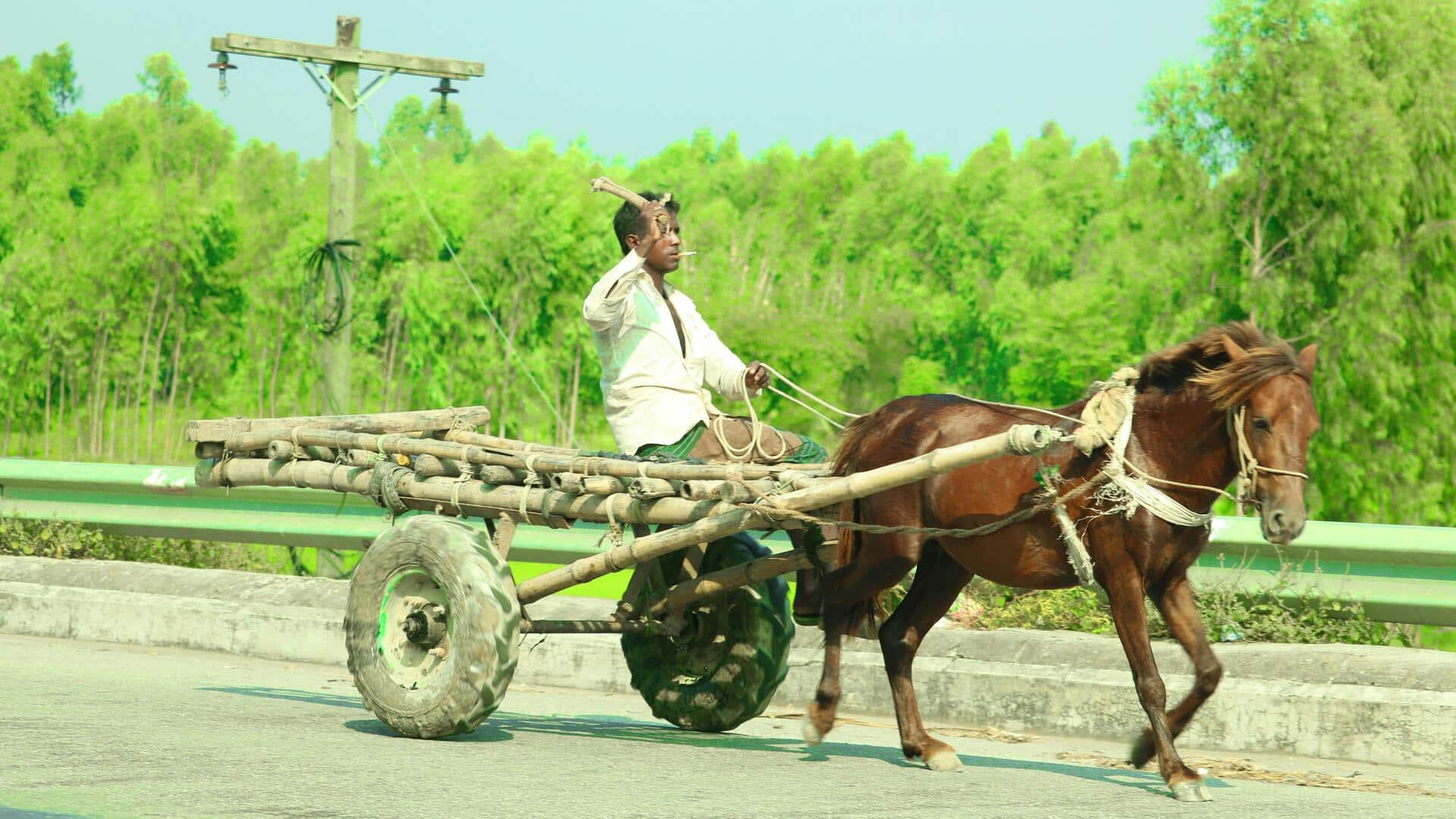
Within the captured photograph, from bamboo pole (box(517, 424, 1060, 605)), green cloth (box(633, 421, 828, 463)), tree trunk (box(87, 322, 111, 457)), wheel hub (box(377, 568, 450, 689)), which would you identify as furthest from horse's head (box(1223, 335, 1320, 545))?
tree trunk (box(87, 322, 111, 457))

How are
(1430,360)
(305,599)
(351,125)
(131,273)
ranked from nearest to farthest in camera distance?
1. (305,599)
2. (351,125)
3. (1430,360)
4. (131,273)

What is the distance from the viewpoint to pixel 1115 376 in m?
6.97

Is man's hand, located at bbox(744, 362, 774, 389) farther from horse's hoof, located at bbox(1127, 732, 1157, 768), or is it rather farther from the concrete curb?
horse's hoof, located at bbox(1127, 732, 1157, 768)

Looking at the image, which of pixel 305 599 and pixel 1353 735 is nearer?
pixel 1353 735

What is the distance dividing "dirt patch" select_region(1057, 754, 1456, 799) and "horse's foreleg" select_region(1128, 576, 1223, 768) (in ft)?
0.60

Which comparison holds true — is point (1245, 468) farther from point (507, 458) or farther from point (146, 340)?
point (146, 340)

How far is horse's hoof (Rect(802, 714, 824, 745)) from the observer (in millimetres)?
7199

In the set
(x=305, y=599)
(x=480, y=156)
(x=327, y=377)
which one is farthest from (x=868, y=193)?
(x=305, y=599)

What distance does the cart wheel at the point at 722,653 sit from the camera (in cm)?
787

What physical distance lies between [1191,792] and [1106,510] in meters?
1.10

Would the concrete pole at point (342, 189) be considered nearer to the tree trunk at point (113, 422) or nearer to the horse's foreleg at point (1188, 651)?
the horse's foreleg at point (1188, 651)

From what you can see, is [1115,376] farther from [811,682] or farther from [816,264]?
[816,264]

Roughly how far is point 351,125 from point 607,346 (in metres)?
12.0

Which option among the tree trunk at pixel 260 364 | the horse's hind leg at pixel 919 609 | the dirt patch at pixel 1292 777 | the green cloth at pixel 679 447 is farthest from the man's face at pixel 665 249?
the tree trunk at pixel 260 364
